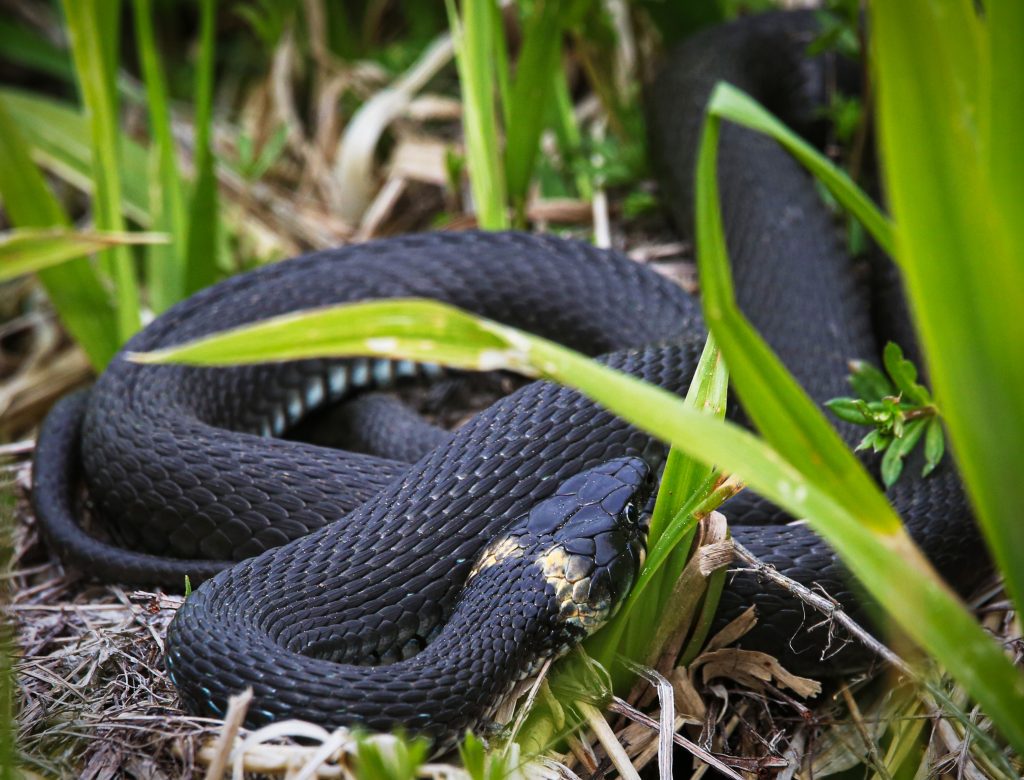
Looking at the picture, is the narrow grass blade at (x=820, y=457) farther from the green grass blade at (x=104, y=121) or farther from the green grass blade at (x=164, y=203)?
the green grass blade at (x=164, y=203)

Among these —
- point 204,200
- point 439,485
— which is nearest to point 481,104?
point 204,200

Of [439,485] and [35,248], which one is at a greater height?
[35,248]

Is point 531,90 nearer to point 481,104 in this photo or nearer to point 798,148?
point 481,104

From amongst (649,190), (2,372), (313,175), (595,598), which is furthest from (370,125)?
(595,598)

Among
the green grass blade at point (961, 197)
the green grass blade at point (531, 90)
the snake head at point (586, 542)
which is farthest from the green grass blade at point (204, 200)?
the green grass blade at point (961, 197)

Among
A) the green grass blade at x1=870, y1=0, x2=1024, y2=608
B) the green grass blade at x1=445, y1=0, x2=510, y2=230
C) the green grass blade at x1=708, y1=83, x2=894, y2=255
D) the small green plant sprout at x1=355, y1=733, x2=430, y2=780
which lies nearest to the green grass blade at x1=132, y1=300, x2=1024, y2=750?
the green grass blade at x1=870, y1=0, x2=1024, y2=608

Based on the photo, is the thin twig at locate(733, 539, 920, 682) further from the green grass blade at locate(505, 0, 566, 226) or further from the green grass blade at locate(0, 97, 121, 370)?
the green grass blade at locate(0, 97, 121, 370)

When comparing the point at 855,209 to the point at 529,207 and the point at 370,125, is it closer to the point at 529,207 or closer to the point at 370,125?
the point at 529,207

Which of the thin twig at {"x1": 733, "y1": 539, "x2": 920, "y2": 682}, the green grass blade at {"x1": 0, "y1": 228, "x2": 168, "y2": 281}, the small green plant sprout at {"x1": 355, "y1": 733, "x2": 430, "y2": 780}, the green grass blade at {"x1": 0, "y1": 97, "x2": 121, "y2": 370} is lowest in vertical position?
the thin twig at {"x1": 733, "y1": 539, "x2": 920, "y2": 682}
